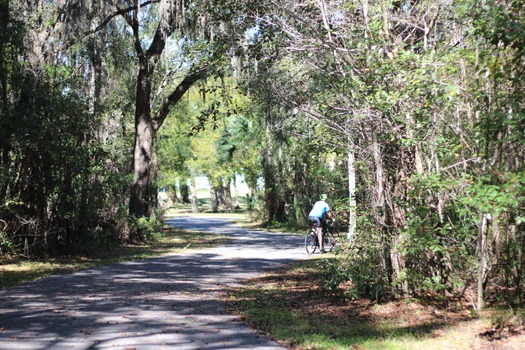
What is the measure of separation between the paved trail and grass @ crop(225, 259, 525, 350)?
421 mm

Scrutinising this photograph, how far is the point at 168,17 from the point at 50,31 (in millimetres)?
3897

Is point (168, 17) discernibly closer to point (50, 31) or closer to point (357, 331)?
point (50, 31)

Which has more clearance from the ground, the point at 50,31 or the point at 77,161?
the point at 50,31

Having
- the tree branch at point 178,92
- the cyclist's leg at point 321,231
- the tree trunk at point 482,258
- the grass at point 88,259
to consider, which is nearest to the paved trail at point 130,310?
the grass at point 88,259

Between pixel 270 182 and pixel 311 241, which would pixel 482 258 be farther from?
pixel 270 182

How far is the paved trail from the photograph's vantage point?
290 inches

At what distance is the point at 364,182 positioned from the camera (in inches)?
413

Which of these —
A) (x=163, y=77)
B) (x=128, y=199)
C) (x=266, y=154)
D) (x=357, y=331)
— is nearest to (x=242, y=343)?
(x=357, y=331)

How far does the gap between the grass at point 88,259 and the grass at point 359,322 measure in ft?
18.0

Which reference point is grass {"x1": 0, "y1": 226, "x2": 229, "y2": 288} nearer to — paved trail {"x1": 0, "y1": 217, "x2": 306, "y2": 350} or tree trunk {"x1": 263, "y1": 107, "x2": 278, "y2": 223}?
paved trail {"x1": 0, "y1": 217, "x2": 306, "y2": 350}

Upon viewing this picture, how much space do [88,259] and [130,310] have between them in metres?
8.58

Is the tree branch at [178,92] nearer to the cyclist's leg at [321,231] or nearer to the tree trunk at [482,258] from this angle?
the cyclist's leg at [321,231]

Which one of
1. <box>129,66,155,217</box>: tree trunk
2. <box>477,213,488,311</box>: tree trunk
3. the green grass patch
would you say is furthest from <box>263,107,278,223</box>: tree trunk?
<box>477,213,488,311</box>: tree trunk

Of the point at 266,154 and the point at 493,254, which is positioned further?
the point at 266,154
